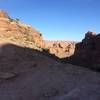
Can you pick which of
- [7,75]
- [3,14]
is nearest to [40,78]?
[7,75]

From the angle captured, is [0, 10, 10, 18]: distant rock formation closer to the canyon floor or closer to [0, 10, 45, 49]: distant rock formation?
[0, 10, 45, 49]: distant rock formation

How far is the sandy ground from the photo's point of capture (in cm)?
1769

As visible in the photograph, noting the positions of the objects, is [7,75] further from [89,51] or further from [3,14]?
[89,51]

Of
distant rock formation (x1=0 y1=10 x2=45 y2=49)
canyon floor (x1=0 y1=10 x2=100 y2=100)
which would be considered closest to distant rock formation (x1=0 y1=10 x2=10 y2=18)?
distant rock formation (x1=0 y1=10 x2=45 y2=49)

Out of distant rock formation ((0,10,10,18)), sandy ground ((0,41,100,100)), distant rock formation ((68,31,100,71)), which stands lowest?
sandy ground ((0,41,100,100))

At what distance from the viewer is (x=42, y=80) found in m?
20.2

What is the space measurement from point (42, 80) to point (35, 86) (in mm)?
873

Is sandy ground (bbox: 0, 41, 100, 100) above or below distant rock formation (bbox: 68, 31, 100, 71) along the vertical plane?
below

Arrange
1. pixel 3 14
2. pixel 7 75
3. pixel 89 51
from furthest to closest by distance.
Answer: pixel 89 51, pixel 3 14, pixel 7 75

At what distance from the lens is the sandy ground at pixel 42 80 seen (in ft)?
58.0

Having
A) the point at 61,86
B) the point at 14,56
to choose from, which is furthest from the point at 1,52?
the point at 61,86

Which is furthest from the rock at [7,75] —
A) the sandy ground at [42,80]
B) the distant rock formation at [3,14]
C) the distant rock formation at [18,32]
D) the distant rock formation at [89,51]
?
the distant rock formation at [3,14]

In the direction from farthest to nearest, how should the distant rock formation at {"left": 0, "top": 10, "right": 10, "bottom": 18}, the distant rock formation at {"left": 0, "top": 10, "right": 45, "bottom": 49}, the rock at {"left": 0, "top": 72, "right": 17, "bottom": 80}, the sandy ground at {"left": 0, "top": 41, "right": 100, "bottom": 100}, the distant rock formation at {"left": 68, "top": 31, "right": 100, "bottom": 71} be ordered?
the distant rock formation at {"left": 68, "top": 31, "right": 100, "bottom": 71} < the distant rock formation at {"left": 0, "top": 10, "right": 10, "bottom": 18} < the distant rock formation at {"left": 0, "top": 10, "right": 45, "bottom": 49} < the rock at {"left": 0, "top": 72, "right": 17, "bottom": 80} < the sandy ground at {"left": 0, "top": 41, "right": 100, "bottom": 100}

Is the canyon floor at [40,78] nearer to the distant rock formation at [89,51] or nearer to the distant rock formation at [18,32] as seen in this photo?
the distant rock formation at [18,32]
